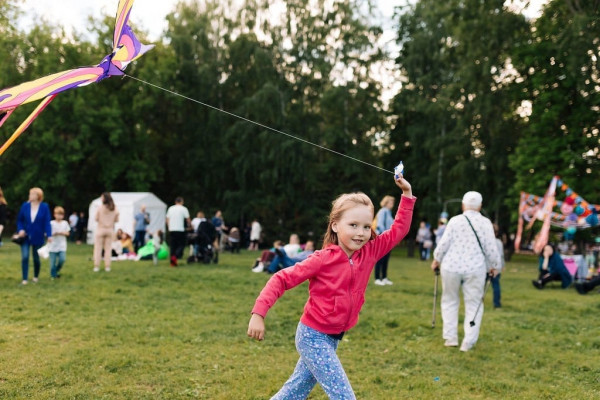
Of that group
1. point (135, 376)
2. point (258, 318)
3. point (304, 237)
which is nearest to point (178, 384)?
point (135, 376)

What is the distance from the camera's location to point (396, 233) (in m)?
4.18

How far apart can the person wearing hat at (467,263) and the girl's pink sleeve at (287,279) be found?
4.20 m

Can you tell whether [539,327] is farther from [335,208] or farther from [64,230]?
[64,230]

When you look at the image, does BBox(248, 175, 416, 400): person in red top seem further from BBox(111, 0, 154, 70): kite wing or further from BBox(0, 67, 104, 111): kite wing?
BBox(0, 67, 104, 111): kite wing

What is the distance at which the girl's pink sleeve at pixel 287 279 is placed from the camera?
3572 millimetres

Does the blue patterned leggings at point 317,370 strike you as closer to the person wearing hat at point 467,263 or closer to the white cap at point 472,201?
the person wearing hat at point 467,263

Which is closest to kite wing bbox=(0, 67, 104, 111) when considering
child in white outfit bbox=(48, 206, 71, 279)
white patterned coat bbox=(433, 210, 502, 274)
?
white patterned coat bbox=(433, 210, 502, 274)

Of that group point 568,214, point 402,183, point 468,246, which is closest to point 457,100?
point 568,214

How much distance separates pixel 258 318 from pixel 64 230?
34.6ft

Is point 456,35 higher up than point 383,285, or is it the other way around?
point 456,35

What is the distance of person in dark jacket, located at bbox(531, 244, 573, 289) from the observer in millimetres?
15523

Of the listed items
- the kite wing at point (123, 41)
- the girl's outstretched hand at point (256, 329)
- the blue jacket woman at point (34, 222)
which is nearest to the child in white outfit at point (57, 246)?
the blue jacket woman at point (34, 222)

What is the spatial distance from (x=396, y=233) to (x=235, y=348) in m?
3.45

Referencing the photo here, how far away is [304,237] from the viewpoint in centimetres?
3438
